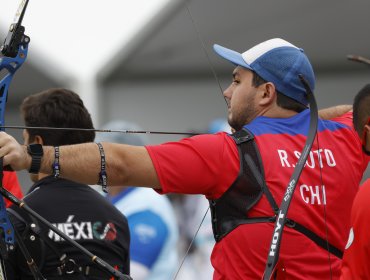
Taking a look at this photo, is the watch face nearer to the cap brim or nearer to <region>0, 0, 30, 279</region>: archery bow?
<region>0, 0, 30, 279</region>: archery bow

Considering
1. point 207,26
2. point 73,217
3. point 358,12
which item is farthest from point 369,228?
point 358,12

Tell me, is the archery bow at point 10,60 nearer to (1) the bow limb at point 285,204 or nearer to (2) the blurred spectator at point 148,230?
(1) the bow limb at point 285,204

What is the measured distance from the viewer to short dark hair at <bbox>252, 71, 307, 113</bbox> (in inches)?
155

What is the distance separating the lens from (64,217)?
13.1ft

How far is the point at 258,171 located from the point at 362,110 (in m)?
0.44

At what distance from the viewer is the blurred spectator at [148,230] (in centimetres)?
574

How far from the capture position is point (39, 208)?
3941 millimetres

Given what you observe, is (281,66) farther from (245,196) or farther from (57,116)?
(57,116)

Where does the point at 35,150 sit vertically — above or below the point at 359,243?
above

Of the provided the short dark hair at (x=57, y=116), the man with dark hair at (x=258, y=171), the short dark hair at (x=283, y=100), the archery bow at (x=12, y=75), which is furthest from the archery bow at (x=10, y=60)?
the short dark hair at (x=283, y=100)

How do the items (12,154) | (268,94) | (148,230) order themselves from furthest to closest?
1. (148,230)
2. (268,94)
3. (12,154)

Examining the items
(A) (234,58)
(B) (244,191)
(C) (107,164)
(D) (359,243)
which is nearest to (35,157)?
(C) (107,164)

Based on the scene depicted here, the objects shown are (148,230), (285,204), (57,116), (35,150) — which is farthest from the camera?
(148,230)

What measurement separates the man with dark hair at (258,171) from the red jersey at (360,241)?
267mm
